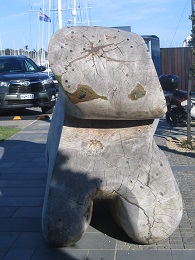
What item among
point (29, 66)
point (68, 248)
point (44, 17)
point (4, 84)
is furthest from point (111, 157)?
point (44, 17)

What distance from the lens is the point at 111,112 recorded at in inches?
149

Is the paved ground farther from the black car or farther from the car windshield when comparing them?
the car windshield

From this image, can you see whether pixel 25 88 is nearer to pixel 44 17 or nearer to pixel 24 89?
pixel 24 89

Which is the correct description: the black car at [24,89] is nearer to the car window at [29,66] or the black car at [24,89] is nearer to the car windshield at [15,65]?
the car windshield at [15,65]

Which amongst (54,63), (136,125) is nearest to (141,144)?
(136,125)

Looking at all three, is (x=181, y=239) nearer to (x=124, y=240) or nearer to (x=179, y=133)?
(x=124, y=240)

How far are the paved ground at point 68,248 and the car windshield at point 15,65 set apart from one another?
7.69 meters

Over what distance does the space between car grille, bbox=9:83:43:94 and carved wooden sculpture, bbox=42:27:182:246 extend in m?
9.66

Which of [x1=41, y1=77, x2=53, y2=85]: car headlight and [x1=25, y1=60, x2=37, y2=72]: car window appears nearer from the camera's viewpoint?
[x1=41, y1=77, x2=53, y2=85]: car headlight

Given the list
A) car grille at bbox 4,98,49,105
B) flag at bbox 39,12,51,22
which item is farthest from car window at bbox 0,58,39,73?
→ flag at bbox 39,12,51,22

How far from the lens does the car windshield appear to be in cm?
1475

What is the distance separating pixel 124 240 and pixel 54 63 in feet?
6.14

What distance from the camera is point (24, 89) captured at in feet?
45.1

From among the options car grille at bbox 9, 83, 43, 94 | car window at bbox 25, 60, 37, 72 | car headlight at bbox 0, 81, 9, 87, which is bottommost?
car grille at bbox 9, 83, 43, 94
